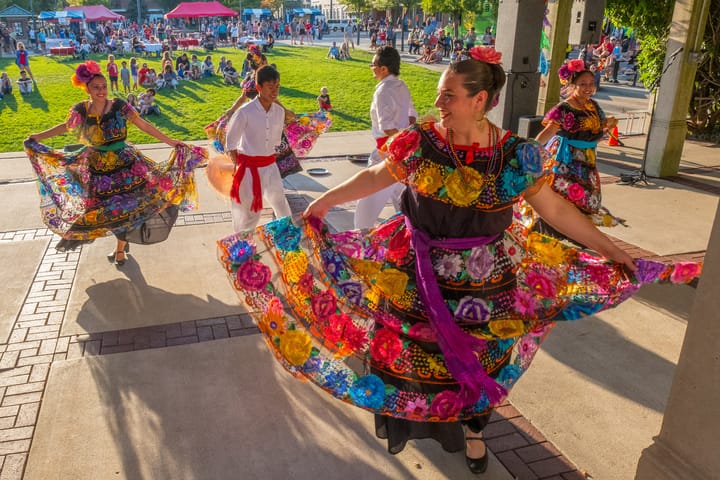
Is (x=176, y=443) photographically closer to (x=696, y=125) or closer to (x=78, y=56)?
(x=696, y=125)

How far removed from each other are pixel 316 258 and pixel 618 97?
753 inches

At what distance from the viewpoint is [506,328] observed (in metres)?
3.21

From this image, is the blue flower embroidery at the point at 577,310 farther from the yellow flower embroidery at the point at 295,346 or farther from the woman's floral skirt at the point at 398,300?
the yellow flower embroidery at the point at 295,346

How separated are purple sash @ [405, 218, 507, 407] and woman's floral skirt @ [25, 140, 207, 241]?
3.85m

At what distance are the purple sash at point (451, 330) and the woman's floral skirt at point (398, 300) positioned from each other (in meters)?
0.04

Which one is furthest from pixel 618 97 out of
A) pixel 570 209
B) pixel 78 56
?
pixel 78 56

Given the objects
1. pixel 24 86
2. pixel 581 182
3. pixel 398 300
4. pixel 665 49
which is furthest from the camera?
pixel 24 86

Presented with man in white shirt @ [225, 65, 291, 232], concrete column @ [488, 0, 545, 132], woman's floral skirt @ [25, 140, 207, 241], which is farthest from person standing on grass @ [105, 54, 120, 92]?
man in white shirt @ [225, 65, 291, 232]

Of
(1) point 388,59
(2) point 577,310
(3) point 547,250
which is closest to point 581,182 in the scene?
(1) point 388,59

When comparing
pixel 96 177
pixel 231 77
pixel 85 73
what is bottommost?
pixel 231 77

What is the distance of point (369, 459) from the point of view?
11.9 feet

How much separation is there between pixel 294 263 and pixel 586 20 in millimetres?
23632

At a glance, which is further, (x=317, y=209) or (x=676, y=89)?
(x=676, y=89)

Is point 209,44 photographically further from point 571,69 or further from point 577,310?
point 577,310
